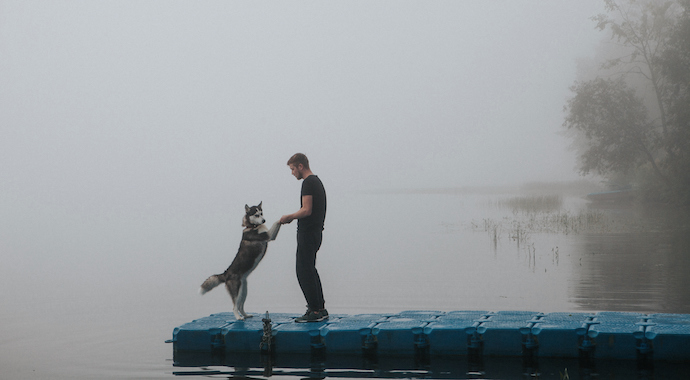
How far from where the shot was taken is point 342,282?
707 inches

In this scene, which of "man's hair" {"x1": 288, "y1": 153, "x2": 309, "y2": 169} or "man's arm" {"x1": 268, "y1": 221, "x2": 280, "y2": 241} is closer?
"man's arm" {"x1": 268, "y1": 221, "x2": 280, "y2": 241}

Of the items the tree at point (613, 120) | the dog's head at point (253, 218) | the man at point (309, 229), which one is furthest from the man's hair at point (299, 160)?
the tree at point (613, 120)

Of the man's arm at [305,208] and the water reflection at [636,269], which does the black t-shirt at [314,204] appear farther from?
the water reflection at [636,269]

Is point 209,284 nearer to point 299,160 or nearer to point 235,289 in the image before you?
point 235,289

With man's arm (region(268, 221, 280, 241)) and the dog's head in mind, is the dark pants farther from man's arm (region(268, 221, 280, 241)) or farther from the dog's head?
the dog's head

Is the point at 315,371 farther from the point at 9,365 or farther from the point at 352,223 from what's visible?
the point at 352,223

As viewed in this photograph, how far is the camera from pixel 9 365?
370 inches

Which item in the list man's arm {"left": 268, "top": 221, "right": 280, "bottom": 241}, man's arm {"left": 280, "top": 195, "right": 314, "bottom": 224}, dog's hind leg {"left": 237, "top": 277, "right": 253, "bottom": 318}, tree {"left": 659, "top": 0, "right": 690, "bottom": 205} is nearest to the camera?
man's arm {"left": 280, "top": 195, "right": 314, "bottom": 224}

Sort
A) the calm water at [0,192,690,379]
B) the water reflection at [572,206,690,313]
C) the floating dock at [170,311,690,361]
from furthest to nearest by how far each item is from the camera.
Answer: the water reflection at [572,206,690,313]
the calm water at [0,192,690,379]
the floating dock at [170,311,690,361]

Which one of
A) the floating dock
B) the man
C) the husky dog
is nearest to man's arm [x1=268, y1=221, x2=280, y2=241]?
the husky dog

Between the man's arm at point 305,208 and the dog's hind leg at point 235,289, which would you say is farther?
the dog's hind leg at point 235,289

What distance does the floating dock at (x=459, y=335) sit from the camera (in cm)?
838

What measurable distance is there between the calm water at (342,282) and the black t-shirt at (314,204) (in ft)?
5.91

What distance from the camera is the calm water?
9.02m
